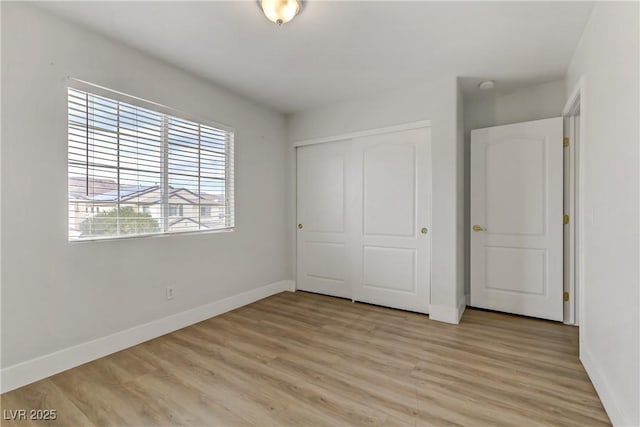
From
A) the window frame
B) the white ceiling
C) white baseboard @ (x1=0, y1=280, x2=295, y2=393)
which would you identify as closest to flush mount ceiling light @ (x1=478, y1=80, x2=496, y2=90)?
the white ceiling

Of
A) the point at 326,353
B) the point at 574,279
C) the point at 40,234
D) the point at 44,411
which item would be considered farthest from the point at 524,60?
the point at 44,411

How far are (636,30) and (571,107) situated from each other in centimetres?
156

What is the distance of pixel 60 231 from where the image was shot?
6.84ft

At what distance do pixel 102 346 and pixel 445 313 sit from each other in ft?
9.90

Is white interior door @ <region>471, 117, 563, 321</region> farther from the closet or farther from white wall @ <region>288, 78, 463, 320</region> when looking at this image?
the closet

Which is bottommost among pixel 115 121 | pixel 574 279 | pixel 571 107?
pixel 574 279

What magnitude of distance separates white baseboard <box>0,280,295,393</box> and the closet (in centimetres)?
119

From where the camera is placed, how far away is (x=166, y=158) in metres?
2.77

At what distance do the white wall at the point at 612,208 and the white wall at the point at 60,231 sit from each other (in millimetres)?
3133

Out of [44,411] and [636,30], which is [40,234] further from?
[636,30]

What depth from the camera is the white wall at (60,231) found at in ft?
6.19

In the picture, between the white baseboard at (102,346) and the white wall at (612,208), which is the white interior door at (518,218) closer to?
the white wall at (612,208)

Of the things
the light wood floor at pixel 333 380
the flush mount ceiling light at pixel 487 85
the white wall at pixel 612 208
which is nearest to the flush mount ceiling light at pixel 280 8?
the white wall at pixel 612 208

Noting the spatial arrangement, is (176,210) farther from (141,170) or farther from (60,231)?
(60,231)
